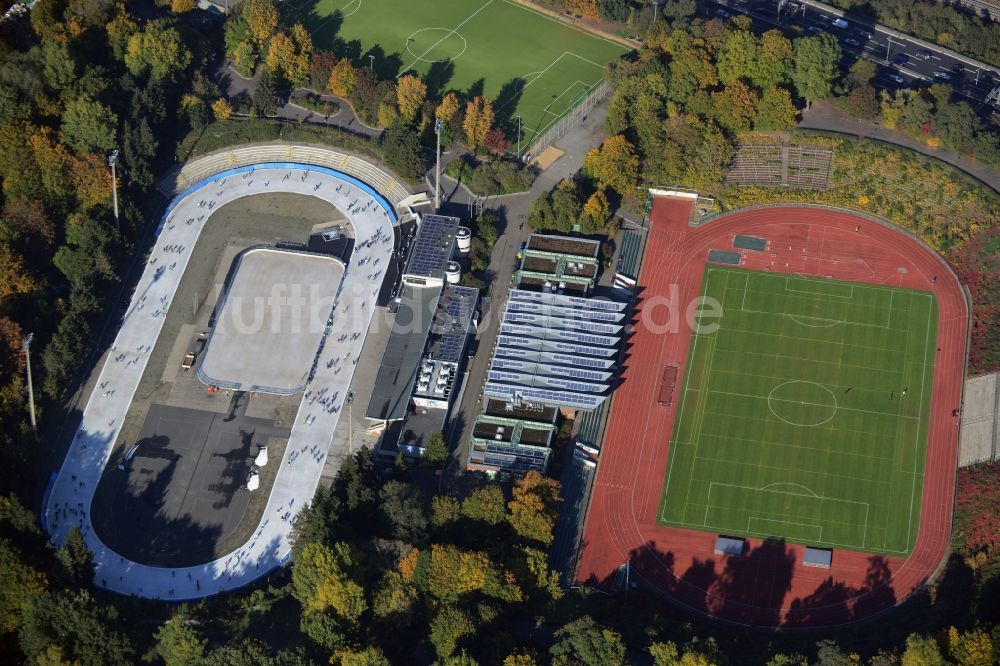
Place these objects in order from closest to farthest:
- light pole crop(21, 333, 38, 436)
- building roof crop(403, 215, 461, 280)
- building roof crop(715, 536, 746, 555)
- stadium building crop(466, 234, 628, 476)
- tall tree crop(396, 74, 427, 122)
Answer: building roof crop(715, 536, 746, 555) < light pole crop(21, 333, 38, 436) < stadium building crop(466, 234, 628, 476) < building roof crop(403, 215, 461, 280) < tall tree crop(396, 74, 427, 122)

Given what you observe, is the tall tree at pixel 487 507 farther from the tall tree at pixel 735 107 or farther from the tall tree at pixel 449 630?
the tall tree at pixel 735 107

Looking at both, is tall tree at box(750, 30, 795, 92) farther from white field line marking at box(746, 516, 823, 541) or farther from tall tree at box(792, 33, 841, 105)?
white field line marking at box(746, 516, 823, 541)

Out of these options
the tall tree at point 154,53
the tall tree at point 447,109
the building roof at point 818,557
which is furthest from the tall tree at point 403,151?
the building roof at point 818,557

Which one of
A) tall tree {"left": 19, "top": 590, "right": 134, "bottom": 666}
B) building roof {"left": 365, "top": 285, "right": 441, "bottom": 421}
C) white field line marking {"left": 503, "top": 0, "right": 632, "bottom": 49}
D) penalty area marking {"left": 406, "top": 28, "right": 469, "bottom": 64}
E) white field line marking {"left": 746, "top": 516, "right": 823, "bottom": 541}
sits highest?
white field line marking {"left": 503, "top": 0, "right": 632, "bottom": 49}

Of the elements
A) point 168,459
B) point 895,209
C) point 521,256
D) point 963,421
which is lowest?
point 168,459

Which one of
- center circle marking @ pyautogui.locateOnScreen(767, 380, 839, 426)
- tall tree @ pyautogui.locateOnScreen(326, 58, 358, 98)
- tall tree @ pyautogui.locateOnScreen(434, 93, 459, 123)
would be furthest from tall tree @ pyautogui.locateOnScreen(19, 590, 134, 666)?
tall tree @ pyautogui.locateOnScreen(326, 58, 358, 98)


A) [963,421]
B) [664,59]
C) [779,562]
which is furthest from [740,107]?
[779,562]

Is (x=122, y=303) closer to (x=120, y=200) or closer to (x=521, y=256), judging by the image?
(x=120, y=200)

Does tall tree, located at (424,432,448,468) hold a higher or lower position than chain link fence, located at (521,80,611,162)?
lower
